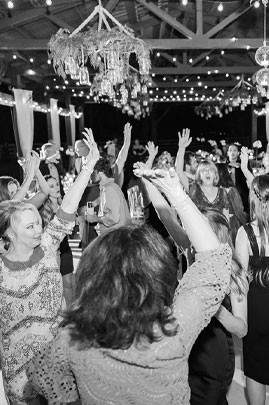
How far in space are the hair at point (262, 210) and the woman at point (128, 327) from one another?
3.23 feet

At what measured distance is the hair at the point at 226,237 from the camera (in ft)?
5.63

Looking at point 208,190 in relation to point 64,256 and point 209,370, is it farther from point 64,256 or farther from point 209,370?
point 209,370

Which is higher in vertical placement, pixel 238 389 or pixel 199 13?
pixel 199 13

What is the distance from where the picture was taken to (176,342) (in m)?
0.99

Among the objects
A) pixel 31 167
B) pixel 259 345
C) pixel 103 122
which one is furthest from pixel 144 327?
pixel 103 122

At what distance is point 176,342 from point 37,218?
3.29 ft

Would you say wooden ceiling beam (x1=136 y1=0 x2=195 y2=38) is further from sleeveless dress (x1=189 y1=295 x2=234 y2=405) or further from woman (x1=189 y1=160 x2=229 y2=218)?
sleeveless dress (x1=189 y1=295 x2=234 y2=405)

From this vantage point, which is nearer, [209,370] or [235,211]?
[209,370]

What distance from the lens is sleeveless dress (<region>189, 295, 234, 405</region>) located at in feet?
4.66

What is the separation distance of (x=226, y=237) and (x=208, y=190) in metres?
1.83

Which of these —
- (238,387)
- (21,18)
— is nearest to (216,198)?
(238,387)

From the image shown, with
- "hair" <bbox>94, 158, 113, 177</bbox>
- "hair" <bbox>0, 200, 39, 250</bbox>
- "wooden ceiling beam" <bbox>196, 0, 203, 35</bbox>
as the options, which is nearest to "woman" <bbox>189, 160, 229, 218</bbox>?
"hair" <bbox>94, 158, 113, 177</bbox>

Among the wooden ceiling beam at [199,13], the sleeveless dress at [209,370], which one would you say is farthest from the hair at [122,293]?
the wooden ceiling beam at [199,13]

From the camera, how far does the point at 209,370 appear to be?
1.42 meters
